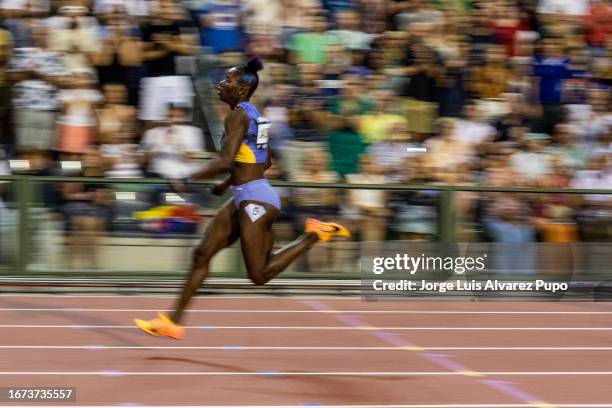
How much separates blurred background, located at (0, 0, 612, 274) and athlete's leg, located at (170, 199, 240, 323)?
4.05m

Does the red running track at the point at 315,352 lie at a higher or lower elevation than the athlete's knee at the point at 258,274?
lower

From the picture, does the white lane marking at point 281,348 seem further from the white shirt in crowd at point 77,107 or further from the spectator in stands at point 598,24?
the spectator in stands at point 598,24

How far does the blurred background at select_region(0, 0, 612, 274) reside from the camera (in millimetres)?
13367

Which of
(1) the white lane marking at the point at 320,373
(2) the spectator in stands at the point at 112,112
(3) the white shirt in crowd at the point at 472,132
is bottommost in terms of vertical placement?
(1) the white lane marking at the point at 320,373

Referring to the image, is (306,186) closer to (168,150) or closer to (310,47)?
(168,150)

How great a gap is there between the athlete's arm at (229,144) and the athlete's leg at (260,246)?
421 millimetres

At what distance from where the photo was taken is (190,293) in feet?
30.3

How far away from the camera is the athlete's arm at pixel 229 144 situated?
889 cm

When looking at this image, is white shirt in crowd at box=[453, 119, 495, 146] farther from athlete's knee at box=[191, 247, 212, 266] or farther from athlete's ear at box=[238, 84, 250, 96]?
athlete's knee at box=[191, 247, 212, 266]

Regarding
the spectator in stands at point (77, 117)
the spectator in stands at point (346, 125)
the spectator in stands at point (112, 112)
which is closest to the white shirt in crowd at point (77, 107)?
the spectator in stands at point (77, 117)

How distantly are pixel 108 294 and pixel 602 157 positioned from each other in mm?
6004

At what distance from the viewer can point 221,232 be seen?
364 inches

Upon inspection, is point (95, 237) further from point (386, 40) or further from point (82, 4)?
point (386, 40)

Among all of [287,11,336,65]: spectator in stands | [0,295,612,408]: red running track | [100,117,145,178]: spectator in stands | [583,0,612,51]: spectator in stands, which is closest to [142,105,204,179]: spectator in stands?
[100,117,145,178]: spectator in stands
